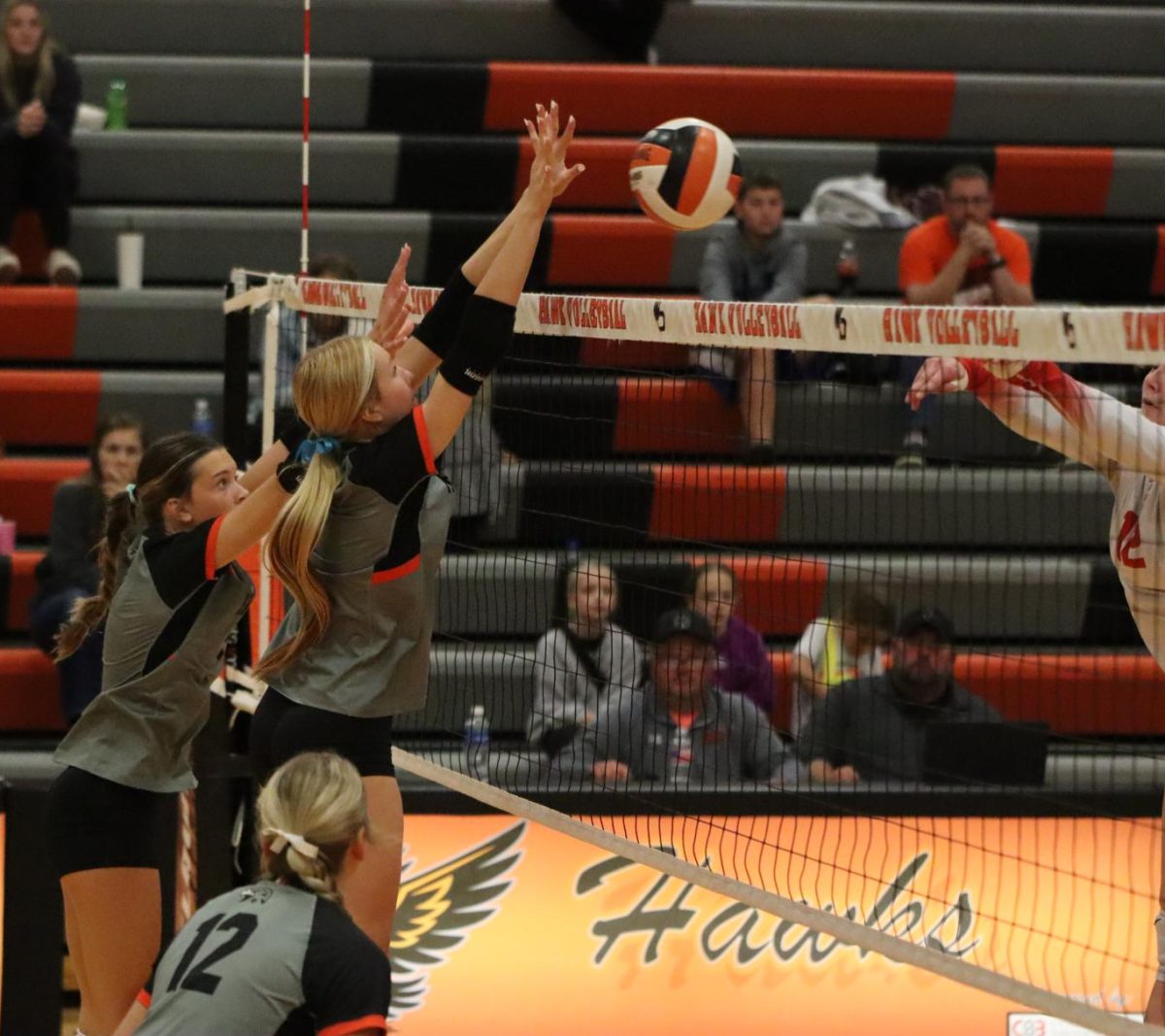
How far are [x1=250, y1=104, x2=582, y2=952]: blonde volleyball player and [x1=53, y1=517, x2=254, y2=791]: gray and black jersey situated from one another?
0.62 feet

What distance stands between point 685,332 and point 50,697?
4408 mm

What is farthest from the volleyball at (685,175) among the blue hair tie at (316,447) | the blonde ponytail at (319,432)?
the blue hair tie at (316,447)

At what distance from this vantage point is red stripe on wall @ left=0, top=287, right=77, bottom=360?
9812mm

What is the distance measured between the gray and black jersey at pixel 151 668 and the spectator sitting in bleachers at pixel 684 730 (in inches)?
73.8

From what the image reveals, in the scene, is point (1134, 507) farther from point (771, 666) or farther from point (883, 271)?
point (883, 271)

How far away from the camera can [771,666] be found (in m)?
7.38

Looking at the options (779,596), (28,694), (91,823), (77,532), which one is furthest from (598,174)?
(91,823)

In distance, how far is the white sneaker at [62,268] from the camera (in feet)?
32.5

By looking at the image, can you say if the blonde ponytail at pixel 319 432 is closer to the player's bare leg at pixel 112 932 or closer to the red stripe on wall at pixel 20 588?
the player's bare leg at pixel 112 932

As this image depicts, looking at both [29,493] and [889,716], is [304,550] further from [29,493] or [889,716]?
[29,493]

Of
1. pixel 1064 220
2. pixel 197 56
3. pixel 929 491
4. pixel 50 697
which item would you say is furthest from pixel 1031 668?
pixel 197 56

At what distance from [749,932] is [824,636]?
109 cm

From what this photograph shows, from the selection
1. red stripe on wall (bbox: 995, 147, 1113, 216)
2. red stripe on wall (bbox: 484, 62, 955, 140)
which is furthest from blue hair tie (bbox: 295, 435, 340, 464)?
red stripe on wall (bbox: 995, 147, 1113, 216)

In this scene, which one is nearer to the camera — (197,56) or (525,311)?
(525,311)
